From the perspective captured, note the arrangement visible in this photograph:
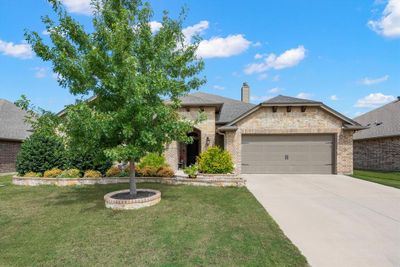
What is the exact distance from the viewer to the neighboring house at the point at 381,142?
16781 mm

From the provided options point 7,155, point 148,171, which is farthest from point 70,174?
point 7,155

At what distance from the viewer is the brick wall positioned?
17470mm

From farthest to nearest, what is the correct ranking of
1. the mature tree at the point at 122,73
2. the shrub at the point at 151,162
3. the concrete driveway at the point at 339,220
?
the shrub at the point at 151,162 → the mature tree at the point at 122,73 → the concrete driveway at the point at 339,220

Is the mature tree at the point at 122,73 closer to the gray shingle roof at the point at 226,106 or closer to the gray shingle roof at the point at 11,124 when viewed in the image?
the gray shingle roof at the point at 226,106

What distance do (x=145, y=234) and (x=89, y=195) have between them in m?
4.76

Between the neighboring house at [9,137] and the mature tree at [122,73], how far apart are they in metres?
12.2

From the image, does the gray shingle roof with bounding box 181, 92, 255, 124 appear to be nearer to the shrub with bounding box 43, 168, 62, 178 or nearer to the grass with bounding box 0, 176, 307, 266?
the shrub with bounding box 43, 168, 62, 178

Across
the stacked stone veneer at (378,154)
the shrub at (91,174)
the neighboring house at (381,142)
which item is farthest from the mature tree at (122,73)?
the stacked stone veneer at (378,154)

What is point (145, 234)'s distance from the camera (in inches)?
210

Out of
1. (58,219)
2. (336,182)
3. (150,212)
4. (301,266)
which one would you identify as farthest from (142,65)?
(336,182)

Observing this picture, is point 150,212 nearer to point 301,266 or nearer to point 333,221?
point 301,266

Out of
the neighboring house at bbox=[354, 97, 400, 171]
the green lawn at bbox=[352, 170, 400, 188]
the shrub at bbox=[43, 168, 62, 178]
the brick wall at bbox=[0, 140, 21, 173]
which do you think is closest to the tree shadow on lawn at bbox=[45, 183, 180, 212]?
the shrub at bbox=[43, 168, 62, 178]

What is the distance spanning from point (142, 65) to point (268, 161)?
1011 cm

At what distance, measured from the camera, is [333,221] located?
6.12m
